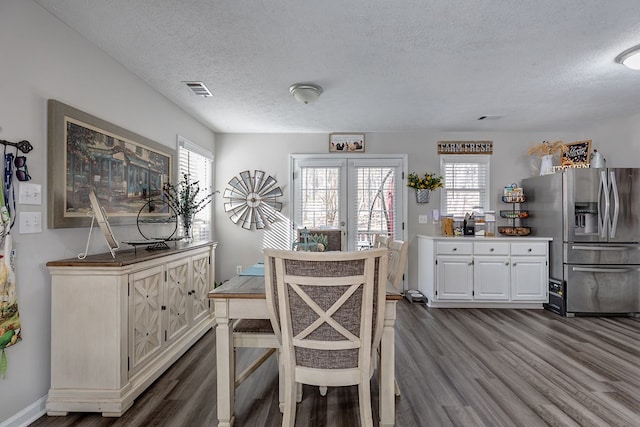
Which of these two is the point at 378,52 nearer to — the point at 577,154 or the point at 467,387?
the point at 467,387

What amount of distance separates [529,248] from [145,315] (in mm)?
4422

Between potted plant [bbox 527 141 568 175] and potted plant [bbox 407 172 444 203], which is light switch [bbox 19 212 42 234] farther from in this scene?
potted plant [bbox 527 141 568 175]

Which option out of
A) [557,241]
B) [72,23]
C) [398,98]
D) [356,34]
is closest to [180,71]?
[72,23]

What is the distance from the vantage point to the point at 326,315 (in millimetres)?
1468

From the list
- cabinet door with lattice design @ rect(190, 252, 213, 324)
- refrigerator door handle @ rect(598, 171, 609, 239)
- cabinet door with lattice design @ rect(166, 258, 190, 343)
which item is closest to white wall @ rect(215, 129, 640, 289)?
refrigerator door handle @ rect(598, 171, 609, 239)

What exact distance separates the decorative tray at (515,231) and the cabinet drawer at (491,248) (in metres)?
0.56

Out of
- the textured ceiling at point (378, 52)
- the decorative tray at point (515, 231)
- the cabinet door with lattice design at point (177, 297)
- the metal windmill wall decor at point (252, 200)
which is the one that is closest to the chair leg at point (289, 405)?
the cabinet door with lattice design at point (177, 297)

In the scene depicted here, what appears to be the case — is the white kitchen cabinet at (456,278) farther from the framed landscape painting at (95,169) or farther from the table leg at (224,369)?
the framed landscape painting at (95,169)

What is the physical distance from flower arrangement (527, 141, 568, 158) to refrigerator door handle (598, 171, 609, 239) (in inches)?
31.5

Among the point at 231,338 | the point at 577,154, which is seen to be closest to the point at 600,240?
the point at 577,154

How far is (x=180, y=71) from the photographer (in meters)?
2.78

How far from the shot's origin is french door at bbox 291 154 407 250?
15.8 ft

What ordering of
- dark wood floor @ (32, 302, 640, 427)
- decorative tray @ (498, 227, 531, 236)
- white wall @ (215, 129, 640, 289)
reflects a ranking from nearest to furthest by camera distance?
1. dark wood floor @ (32, 302, 640, 427)
2. decorative tray @ (498, 227, 531, 236)
3. white wall @ (215, 129, 640, 289)

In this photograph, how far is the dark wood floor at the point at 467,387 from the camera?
190cm
